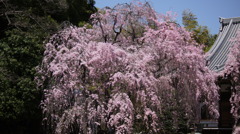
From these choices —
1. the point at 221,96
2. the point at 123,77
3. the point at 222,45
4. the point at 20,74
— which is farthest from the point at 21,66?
the point at 222,45

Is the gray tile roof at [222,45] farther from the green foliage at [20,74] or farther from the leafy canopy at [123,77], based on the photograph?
the green foliage at [20,74]

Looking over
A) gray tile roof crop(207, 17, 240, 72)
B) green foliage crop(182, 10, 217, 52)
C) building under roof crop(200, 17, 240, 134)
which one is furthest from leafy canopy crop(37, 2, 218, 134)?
green foliage crop(182, 10, 217, 52)

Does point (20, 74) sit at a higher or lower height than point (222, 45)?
lower

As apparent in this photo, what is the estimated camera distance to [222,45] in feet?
42.8

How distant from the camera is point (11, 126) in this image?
1078 centimetres

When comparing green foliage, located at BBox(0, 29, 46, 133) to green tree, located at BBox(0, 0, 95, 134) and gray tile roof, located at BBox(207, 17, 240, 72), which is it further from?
gray tile roof, located at BBox(207, 17, 240, 72)

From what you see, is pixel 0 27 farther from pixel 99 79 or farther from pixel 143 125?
pixel 143 125

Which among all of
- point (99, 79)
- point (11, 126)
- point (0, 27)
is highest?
point (0, 27)

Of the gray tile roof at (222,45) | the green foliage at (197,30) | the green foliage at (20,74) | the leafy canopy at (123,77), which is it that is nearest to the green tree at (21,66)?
the green foliage at (20,74)

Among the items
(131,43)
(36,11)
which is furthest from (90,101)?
(36,11)

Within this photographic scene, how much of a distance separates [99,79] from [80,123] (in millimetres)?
1154

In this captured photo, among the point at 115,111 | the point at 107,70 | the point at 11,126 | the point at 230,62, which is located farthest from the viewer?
the point at 11,126

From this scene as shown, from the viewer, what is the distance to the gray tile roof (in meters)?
11.8

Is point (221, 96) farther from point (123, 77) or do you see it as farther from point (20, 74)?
point (20, 74)
